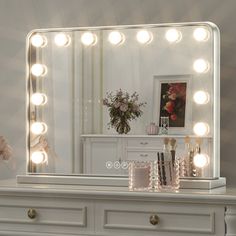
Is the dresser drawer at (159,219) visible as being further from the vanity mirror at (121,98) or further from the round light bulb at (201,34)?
the round light bulb at (201,34)

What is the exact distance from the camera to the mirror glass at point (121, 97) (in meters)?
2.98

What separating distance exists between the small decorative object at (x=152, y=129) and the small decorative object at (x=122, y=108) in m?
0.07

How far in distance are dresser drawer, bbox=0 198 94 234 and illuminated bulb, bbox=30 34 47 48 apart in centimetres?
77

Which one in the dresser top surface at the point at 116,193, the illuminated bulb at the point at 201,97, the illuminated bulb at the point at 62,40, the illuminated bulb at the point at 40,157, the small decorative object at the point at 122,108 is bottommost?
the dresser top surface at the point at 116,193

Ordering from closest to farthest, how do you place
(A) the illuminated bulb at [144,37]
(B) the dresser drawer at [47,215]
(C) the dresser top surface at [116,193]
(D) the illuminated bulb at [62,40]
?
(C) the dresser top surface at [116,193], (B) the dresser drawer at [47,215], (A) the illuminated bulb at [144,37], (D) the illuminated bulb at [62,40]

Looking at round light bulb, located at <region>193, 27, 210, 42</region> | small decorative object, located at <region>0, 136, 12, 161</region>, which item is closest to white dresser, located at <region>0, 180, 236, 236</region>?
small decorative object, located at <region>0, 136, 12, 161</region>

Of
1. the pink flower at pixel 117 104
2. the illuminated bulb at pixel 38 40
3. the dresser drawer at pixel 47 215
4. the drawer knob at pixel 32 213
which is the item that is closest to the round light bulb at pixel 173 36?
the pink flower at pixel 117 104

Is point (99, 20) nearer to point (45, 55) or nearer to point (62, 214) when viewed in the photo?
point (45, 55)

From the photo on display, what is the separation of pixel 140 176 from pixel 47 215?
16.9 inches

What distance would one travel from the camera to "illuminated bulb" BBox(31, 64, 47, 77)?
127 inches

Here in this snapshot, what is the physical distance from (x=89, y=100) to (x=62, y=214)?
1.88 feet

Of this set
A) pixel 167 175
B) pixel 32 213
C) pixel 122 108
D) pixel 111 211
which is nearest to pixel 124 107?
pixel 122 108

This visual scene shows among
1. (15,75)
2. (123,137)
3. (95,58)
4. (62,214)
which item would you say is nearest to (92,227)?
(62,214)

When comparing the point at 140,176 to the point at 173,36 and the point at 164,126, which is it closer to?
the point at 164,126
